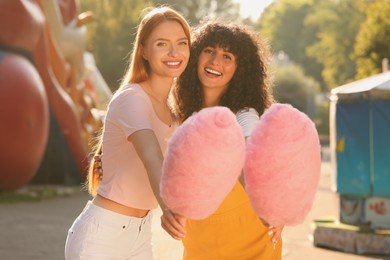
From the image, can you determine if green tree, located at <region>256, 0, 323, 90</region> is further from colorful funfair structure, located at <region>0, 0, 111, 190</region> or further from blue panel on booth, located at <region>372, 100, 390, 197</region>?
blue panel on booth, located at <region>372, 100, 390, 197</region>

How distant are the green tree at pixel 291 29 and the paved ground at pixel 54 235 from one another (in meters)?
59.6

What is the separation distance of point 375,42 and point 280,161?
22.4 meters

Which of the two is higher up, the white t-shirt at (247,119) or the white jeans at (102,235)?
the white t-shirt at (247,119)

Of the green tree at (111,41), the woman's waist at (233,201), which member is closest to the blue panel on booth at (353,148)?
the woman's waist at (233,201)

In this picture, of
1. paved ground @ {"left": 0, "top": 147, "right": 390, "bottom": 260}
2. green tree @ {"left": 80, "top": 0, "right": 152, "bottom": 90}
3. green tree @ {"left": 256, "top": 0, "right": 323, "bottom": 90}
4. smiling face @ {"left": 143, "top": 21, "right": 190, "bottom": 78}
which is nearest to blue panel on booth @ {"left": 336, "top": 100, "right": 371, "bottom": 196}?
paved ground @ {"left": 0, "top": 147, "right": 390, "bottom": 260}

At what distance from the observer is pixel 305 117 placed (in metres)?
2.44

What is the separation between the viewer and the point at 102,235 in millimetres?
2914

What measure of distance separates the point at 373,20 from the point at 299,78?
2154cm

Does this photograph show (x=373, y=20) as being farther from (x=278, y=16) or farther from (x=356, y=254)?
(x=278, y=16)

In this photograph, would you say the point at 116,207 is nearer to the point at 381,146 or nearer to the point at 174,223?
the point at 174,223

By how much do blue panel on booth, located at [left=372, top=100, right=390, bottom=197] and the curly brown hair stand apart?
16.8 ft

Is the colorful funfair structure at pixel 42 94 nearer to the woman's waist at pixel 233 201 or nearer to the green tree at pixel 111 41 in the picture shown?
the woman's waist at pixel 233 201

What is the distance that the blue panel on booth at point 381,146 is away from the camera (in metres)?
8.32

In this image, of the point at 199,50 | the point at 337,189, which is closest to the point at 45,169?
the point at 337,189
